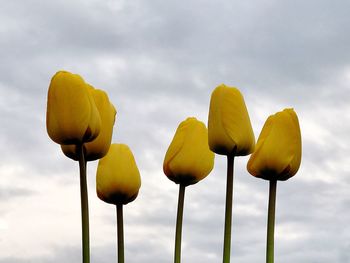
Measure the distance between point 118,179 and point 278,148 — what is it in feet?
2.63

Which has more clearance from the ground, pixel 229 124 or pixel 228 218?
pixel 229 124

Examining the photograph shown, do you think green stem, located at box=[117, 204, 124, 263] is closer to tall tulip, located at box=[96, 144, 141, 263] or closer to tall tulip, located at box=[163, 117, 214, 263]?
tall tulip, located at box=[96, 144, 141, 263]

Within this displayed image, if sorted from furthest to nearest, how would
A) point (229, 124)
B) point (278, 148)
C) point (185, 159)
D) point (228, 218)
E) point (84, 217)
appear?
1. point (185, 159)
2. point (278, 148)
3. point (229, 124)
4. point (228, 218)
5. point (84, 217)

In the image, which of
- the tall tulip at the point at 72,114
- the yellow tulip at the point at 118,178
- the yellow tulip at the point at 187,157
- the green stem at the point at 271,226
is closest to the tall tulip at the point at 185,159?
the yellow tulip at the point at 187,157

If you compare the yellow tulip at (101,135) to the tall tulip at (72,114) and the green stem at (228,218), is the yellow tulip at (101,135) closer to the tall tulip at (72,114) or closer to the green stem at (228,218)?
the tall tulip at (72,114)

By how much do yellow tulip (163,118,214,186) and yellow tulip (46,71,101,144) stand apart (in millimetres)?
577

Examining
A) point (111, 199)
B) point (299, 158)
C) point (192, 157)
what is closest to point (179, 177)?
point (192, 157)

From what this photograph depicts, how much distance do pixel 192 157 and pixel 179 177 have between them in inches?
4.8

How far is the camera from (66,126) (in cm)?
293

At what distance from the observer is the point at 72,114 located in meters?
2.93

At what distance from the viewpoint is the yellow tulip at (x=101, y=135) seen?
3.19 metres

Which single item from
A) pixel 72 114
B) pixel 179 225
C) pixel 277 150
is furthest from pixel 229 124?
pixel 72 114

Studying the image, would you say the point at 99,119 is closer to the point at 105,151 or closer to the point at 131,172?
the point at 105,151

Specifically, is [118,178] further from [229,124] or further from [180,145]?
[229,124]
